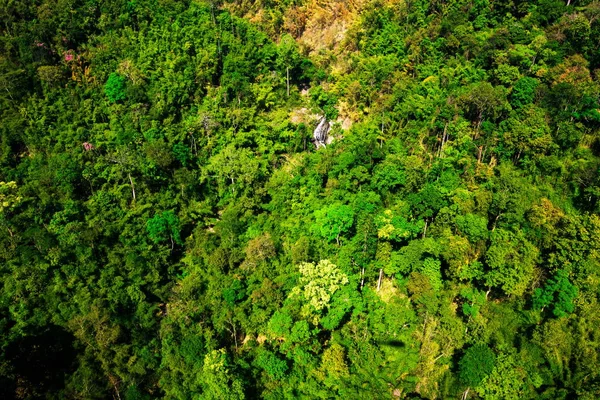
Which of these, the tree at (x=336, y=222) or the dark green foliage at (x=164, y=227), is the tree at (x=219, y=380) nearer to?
the tree at (x=336, y=222)

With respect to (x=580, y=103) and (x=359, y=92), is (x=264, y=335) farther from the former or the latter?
(x=580, y=103)

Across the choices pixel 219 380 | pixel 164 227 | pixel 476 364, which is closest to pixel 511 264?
pixel 476 364

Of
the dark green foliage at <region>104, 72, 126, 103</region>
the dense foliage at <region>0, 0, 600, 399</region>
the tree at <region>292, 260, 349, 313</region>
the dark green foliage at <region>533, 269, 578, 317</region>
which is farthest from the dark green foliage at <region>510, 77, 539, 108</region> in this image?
the dark green foliage at <region>104, 72, 126, 103</region>

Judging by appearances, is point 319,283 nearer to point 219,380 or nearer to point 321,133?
point 219,380

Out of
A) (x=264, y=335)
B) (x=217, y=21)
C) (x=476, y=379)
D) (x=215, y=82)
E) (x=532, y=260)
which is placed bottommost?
(x=264, y=335)

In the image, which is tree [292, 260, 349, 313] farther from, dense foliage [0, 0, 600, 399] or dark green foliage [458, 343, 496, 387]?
dark green foliage [458, 343, 496, 387]

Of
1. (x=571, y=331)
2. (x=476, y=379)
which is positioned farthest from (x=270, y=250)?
(x=571, y=331)
